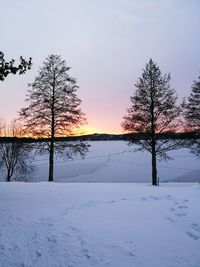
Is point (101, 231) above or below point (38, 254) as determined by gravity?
above

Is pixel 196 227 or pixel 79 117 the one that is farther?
pixel 79 117

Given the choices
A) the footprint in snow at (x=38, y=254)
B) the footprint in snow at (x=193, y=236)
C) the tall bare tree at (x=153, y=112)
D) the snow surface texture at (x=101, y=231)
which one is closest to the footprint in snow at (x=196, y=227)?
the snow surface texture at (x=101, y=231)

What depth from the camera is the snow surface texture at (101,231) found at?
4531 mm

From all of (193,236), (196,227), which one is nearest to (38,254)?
(193,236)

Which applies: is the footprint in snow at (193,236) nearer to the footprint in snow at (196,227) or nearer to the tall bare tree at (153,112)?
the footprint in snow at (196,227)

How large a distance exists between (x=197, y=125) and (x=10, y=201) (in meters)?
16.0

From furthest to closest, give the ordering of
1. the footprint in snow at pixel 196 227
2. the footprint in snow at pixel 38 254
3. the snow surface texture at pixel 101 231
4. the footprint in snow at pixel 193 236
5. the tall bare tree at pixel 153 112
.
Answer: the tall bare tree at pixel 153 112, the footprint in snow at pixel 196 227, the footprint in snow at pixel 193 236, the footprint in snow at pixel 38 254, the snow surface texture at pixel 101 231

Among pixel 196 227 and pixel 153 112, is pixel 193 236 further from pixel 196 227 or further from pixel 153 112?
pixel 153 112

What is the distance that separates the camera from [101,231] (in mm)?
5688

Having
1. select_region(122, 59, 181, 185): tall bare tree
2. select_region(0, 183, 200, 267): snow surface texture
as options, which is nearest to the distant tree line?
select_region(122, 59, 181, 185): tall bare tree

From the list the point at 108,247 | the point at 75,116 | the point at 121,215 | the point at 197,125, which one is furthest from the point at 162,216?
the point at 197,125

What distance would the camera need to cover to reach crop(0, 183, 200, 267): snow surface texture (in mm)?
4531

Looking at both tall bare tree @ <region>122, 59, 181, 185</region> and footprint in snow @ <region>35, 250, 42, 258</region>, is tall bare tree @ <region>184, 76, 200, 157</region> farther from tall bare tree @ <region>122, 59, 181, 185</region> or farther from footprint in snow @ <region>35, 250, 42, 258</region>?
footprint in snow @ <region>35, 250, 42, 258</region>

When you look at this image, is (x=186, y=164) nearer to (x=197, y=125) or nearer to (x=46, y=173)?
(x=197, y=125)
